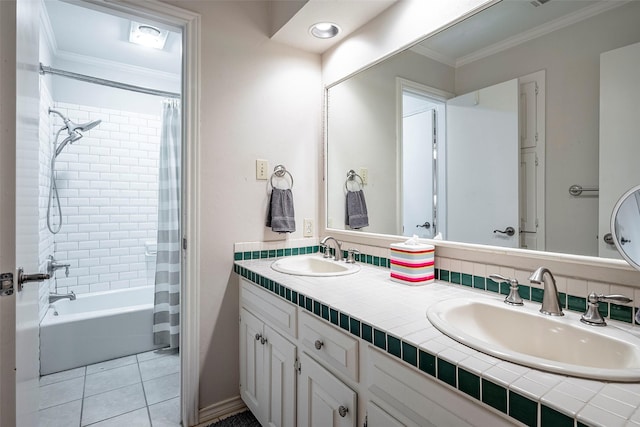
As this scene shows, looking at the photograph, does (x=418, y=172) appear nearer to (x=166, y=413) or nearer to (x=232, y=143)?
(x=232, y=143)

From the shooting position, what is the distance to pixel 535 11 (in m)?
1.04

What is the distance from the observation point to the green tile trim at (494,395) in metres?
0.58

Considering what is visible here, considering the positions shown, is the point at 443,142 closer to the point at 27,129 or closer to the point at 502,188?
the point at 502,188

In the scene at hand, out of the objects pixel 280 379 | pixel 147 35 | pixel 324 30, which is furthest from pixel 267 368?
pixel 147 35

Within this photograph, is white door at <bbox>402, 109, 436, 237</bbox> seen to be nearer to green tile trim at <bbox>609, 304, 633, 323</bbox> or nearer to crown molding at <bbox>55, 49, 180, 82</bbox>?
green tile trim at <bbox>609, 304, 633, 323</bbox>

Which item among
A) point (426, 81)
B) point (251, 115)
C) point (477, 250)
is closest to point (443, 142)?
point (426, 81)

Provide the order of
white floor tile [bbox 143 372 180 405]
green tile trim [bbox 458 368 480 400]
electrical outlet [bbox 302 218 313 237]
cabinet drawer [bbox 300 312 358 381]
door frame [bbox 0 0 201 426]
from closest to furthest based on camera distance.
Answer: green tile trim [bbox 458 368 480 400] → cabinet drawer [bbox 300 312 358 381] → door frame [bbox 0 0 201 426] → white floor tile [bbox 143 372 180 405] → electrical outlet [bbox 302 218 313 237]

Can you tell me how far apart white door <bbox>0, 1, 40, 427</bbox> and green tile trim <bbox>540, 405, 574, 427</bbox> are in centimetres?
117

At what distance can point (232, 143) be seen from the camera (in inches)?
69.3

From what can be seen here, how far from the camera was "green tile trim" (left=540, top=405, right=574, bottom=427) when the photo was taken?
50 cm

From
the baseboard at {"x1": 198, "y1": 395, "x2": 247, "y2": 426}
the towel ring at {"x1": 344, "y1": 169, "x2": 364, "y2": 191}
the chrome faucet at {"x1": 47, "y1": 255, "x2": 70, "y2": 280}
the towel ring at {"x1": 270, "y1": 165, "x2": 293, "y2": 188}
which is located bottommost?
the baseboard at {"x1": 198, "y1": 395, "x2": 247, "y2": 426}

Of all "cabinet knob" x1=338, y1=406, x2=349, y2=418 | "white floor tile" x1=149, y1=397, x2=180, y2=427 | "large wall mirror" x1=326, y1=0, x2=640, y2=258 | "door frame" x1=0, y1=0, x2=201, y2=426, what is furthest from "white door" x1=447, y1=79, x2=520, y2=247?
"white floor tile" x1=149, y1=397, x2=180, y2=427

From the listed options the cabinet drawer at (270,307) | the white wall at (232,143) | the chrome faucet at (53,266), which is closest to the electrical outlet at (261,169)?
the white wall at (232,143)

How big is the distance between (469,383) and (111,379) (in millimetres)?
2340
